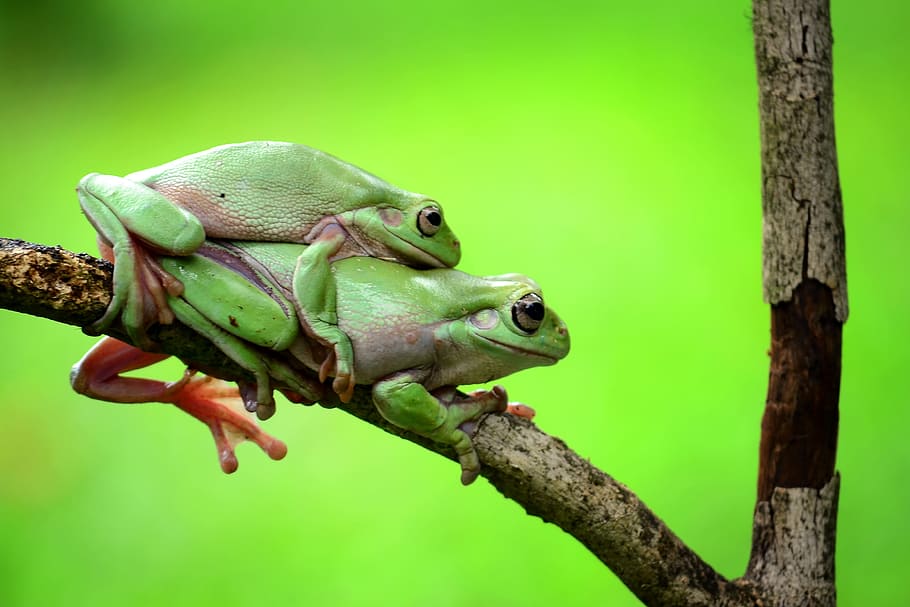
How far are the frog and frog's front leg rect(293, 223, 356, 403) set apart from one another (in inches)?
1.1

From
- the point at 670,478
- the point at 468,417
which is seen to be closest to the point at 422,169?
the point at 670,478

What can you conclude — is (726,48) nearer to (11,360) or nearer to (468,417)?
(468,417)

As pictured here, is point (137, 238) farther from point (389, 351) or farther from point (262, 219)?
point (389, 351)

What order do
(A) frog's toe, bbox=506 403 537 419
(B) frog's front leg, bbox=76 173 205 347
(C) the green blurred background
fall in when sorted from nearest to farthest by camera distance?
(B) frog's front leg, bbox=76 173 205 347
(A) frog's toe, bbox=506 403 537 419
(C) the green blurred background

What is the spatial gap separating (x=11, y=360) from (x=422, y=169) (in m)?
1.78

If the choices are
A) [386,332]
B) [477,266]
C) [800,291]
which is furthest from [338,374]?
[477,266]

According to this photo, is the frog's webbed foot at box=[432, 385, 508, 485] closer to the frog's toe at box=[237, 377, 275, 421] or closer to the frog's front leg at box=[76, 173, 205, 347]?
the frog's toe at box=[237, 377, 275, 421]

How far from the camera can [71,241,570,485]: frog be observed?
1.89 m

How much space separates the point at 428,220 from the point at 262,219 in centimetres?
33

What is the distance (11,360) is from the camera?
3877 mm

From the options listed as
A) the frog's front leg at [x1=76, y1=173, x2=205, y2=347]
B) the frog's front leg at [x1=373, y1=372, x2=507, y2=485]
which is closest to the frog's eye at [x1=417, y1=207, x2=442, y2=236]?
the frog's front leg at [x1=373, y1=372, x2=507, y2=485]

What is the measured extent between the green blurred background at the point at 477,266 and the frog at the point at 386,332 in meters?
1.56

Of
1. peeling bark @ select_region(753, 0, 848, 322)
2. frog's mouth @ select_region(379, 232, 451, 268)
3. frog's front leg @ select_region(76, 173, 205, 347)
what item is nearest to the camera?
frog's front leg @ select_region(76, 173, 205, 347)

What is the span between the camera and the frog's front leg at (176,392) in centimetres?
209
